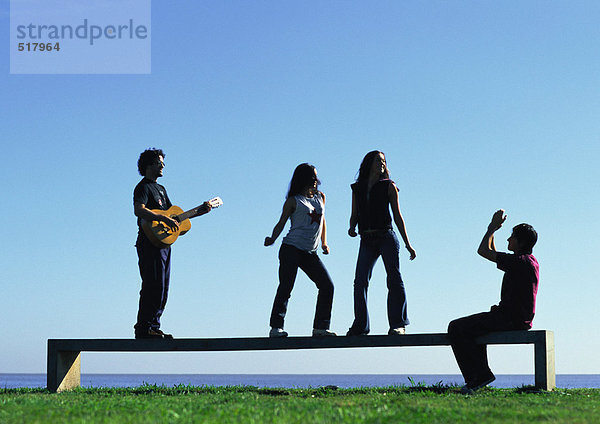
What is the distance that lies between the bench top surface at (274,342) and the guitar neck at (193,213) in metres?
1.88


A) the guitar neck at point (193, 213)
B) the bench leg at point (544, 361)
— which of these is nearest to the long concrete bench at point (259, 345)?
the bench leg at point (544, 361)

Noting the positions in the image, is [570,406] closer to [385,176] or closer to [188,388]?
[385,176]

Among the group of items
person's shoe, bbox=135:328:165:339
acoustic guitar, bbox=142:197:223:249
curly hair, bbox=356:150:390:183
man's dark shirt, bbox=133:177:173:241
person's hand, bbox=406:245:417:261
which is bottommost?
person's shoe, bbox=135:328:165:339

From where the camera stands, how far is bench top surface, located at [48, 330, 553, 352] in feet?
31.1

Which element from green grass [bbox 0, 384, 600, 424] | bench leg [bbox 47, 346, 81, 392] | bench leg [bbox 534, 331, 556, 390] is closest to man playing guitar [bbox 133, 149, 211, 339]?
green grass [bbox 0, 384, 600, 424]

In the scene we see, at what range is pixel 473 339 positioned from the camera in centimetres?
955

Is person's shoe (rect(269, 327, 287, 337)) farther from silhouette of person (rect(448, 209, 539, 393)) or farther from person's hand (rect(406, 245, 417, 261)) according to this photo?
silhouette of person (rect(448, 209, 539, 393))

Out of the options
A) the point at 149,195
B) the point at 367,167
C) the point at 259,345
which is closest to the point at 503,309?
the point at 367,167

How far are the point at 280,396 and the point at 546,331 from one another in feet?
11.9

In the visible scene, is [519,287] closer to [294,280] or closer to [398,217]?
[398,217]

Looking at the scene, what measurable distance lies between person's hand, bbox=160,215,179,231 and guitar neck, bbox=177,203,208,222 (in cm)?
37

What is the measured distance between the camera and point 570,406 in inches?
297

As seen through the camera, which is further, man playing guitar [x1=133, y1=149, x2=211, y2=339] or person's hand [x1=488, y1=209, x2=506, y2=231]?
man playing guitar [x1=133, y1=149, x2=211, y2=339]

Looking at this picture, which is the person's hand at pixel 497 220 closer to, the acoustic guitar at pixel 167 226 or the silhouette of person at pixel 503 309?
the silhouette of person at pixel 503 309
